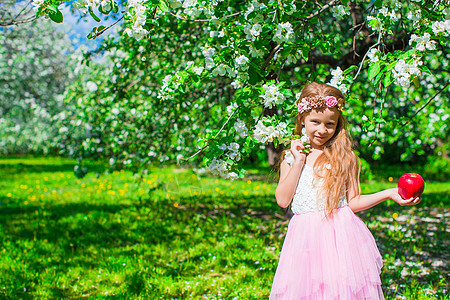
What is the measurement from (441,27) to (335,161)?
0.85 m

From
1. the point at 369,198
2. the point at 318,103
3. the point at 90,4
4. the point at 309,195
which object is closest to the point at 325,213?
the point at 309,195

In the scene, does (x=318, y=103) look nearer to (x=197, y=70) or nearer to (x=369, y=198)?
(x=369, y=198)

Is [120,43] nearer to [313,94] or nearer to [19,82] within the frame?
[313,94]

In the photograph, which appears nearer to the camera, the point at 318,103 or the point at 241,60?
the point at 318,103

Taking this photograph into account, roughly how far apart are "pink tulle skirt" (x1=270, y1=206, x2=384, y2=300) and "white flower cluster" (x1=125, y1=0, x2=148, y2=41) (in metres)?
1.31

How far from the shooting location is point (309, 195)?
2.09m

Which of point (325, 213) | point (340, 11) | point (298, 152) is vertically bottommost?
point (325, 213)

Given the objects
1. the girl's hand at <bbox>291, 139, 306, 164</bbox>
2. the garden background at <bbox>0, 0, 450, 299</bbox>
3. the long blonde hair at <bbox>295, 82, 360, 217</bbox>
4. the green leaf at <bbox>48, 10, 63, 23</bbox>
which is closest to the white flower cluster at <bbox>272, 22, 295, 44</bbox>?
the garden background at <bbox>0, 0, 450, 299</bbox>

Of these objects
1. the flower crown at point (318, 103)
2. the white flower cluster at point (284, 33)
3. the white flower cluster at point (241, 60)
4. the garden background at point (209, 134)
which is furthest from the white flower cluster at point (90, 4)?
the flower crown at point (318, 103)

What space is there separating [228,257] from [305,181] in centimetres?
198

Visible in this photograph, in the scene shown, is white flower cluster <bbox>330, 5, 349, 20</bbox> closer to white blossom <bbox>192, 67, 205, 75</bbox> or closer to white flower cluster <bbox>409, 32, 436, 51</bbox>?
white flower cluster <bbox>409, 32, 436, 51</bbox>

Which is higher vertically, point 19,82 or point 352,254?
point 19,82

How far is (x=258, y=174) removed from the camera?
35.3 ft

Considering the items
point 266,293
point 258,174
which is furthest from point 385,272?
point 258,174
